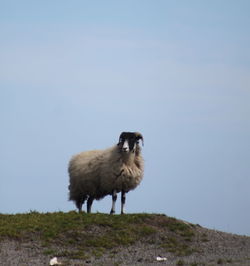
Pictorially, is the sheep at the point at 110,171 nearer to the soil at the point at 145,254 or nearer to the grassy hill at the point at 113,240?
the grassy hill at the point at 113,240

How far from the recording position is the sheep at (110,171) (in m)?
28.7

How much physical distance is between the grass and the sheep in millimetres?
2177

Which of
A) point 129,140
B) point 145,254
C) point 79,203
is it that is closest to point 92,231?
point 145,254

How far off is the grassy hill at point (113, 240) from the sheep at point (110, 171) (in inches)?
87.4

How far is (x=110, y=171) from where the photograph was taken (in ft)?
94.2

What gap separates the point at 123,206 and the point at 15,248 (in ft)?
18.9

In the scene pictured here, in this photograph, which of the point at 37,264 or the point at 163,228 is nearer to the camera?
the point at 37,264

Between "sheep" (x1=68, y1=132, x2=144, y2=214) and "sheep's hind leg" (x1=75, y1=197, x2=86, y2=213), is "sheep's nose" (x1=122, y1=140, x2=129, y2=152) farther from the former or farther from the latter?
"sheep's hind leg" (x1=75, y1=197, x2=86, y2=213)

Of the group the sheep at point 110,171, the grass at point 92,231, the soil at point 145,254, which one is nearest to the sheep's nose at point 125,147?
the sheep at point 110,171

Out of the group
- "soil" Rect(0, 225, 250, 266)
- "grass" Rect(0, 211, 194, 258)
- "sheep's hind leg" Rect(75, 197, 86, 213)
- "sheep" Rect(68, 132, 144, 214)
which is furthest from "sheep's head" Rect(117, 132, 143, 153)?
"soil" Rect(0, 225, 250, 266)

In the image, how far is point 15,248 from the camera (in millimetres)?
23797

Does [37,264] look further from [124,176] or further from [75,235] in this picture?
[124,176]

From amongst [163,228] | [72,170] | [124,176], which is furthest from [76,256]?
[72,170]

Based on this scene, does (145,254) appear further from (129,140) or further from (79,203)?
(79,203)
